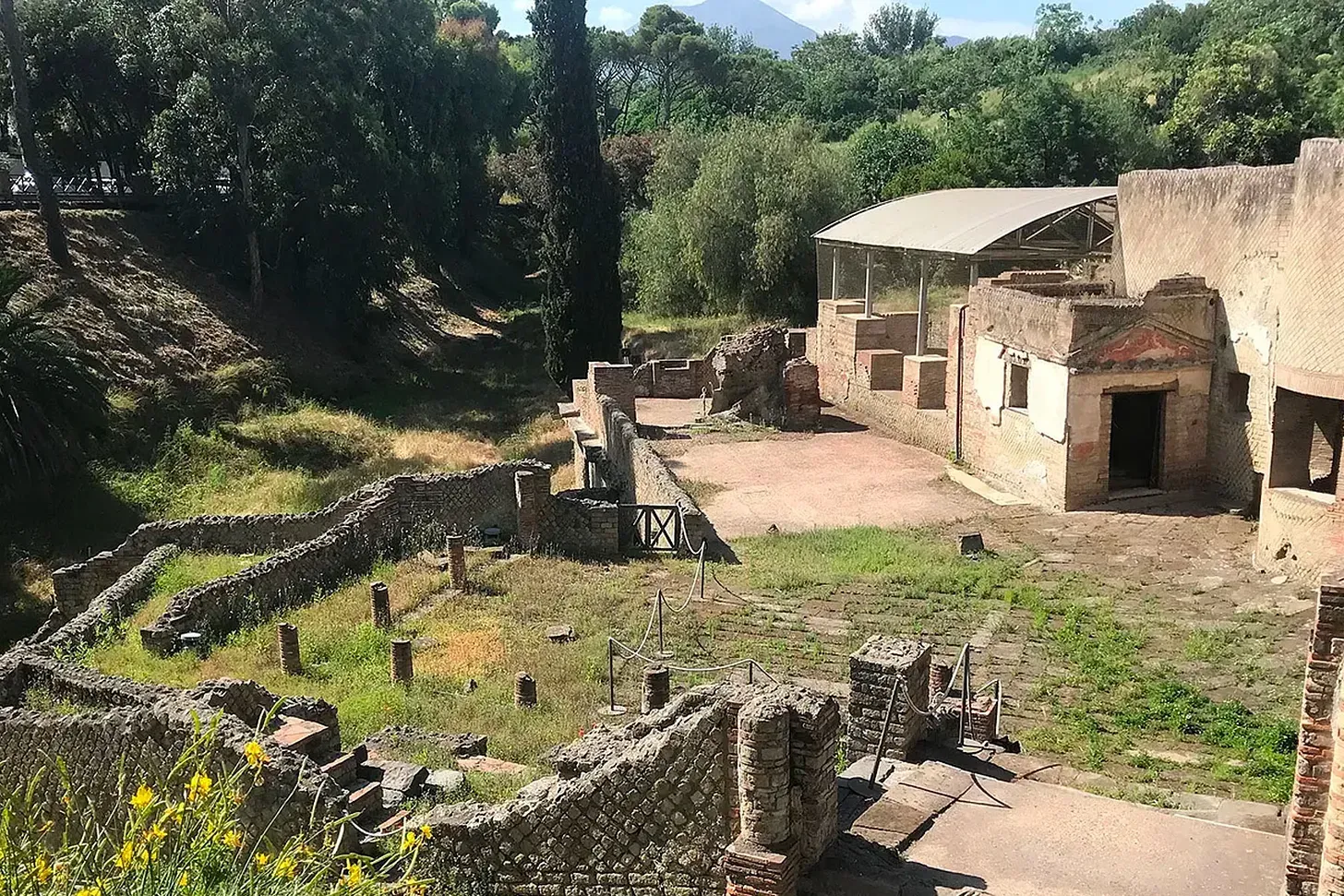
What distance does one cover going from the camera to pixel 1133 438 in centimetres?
1827

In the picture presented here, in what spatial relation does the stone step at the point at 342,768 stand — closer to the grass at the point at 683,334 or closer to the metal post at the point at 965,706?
the metal post at the point at 965,706

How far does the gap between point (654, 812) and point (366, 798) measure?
6.69 ft

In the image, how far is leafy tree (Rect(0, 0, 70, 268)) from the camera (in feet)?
77.2

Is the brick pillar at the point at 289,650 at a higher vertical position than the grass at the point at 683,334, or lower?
lower

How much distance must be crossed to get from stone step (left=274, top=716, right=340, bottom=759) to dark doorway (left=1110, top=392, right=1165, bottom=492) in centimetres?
1321

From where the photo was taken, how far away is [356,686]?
1098 centimetres

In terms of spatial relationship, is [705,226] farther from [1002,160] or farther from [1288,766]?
[1288,766]

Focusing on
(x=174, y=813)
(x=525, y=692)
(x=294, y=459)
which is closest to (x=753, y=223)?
(x=294, y=459)

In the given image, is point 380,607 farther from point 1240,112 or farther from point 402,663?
point 1240,112

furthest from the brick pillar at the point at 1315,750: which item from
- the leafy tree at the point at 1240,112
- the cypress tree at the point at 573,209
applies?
the leafy tree at the point at 1240,112

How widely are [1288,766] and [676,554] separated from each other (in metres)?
8.62

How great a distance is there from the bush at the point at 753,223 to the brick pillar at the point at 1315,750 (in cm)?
2853

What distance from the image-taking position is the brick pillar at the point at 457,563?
13930 millimetres

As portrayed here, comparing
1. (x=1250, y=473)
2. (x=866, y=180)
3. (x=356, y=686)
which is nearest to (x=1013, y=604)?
(x=1250, y=473)
